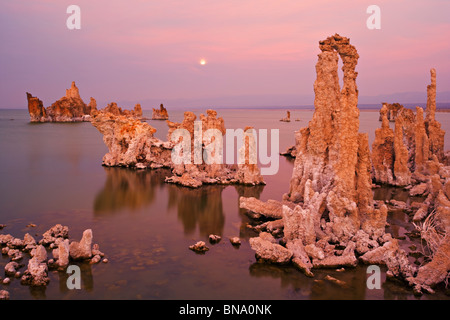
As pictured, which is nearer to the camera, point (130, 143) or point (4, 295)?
point (4, 295)

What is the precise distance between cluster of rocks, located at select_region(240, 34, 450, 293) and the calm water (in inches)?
24.6

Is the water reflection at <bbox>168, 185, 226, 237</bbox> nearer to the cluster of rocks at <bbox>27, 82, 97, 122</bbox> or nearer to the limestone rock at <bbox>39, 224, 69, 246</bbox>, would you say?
the limestone rock at <bbox>39, 224, 69, 246</bbox>

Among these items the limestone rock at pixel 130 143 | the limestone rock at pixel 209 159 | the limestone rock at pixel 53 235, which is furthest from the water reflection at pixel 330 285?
the limestone rock at pixel 130 143

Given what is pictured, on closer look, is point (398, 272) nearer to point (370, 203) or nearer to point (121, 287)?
point (370, 203)

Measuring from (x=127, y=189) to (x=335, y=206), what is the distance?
1527 centimetres

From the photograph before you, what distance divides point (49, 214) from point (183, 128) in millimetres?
13398

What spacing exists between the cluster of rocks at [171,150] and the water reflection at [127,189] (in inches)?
50.8

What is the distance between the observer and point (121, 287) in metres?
10.6

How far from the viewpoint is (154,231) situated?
15734mm

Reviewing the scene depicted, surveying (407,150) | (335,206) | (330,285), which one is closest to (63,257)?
(330,285)

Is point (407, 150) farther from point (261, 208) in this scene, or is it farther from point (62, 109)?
point (62, 109)

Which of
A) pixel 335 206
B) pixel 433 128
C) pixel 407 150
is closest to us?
pixel 335 206

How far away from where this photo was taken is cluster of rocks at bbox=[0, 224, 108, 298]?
1081cm

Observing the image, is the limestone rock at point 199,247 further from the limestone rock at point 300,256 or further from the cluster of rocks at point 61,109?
the cluster of rocks at point 61,109
